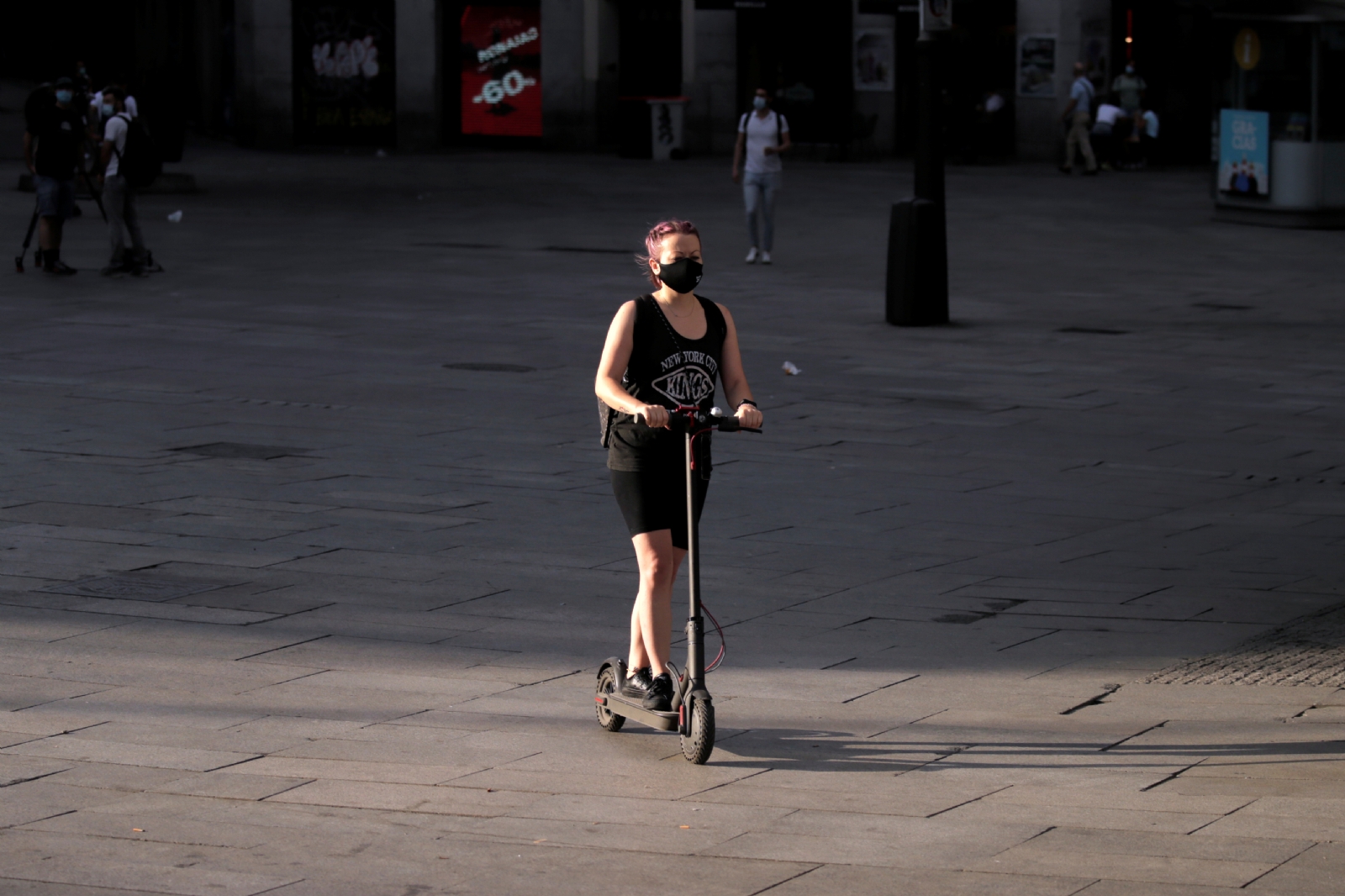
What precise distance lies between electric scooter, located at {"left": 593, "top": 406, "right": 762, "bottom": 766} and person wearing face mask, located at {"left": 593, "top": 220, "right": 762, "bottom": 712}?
4 centimetres

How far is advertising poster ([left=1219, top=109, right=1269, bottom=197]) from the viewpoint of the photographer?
25.0m

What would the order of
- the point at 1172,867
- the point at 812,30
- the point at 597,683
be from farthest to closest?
the point at 812,30 < the point at 597,683 < the point at 1172,867

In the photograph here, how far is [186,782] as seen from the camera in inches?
204

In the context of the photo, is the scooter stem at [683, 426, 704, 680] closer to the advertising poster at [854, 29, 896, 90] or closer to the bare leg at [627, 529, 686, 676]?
the bare leg at [627, 529, 686, 676]

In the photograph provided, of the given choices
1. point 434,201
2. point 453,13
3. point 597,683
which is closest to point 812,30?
point 453,13

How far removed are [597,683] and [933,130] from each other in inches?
419

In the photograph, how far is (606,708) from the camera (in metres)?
5.88

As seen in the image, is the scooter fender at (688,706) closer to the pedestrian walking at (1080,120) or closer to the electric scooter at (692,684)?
the electric scooter at (692,684)

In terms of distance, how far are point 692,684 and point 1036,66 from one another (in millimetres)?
33396

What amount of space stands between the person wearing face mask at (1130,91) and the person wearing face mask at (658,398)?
103 ft

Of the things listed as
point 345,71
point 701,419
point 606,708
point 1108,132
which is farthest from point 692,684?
point 345,71

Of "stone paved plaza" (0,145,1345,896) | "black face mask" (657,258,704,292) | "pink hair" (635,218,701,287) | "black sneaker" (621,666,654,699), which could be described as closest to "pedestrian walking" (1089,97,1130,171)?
"stone paved plaza" (0,145,1345,896)

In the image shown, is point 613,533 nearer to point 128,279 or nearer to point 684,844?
point 684,844

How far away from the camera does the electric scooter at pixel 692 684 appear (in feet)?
17.9
